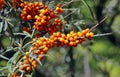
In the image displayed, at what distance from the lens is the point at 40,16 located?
1.77 m

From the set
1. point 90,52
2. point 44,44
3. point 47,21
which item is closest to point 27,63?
point 44,44

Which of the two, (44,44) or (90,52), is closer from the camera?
(44,44)

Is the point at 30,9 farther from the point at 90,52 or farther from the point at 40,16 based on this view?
the point at 90,52

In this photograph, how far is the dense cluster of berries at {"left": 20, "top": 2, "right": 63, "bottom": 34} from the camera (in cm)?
178

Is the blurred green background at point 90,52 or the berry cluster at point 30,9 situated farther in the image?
the blurred green background at point 90,52

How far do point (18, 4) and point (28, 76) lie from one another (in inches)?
15.1

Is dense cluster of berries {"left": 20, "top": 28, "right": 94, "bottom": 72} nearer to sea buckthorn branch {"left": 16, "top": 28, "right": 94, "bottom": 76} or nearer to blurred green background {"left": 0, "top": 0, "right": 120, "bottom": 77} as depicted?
sea buckthorn branch {"left": 16, "top": 28, "right": 94, "bottom": 76}

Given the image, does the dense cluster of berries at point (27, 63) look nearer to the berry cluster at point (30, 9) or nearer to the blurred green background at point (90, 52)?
the berry cluster at point (30, 9)

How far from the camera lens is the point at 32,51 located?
5.99 ft

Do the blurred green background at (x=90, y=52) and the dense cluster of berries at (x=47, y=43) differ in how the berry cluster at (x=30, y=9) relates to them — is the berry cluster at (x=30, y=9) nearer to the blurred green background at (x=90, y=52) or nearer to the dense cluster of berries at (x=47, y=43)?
the dense cluster of berries at (x=47, y=43)

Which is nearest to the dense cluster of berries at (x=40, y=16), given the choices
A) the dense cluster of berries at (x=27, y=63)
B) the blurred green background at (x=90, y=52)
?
the dense cluster of berries at (x=27, y=63)

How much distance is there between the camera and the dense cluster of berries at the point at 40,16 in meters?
1.78

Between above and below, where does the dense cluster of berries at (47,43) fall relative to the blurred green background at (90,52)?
above

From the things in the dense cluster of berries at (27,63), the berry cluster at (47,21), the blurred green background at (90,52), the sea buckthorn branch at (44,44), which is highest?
the berry cluster at (47,21)
